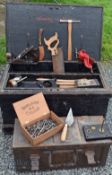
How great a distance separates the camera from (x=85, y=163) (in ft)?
10.5

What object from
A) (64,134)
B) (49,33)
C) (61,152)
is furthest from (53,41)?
(61,152)

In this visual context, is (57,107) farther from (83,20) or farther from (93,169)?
(83,20)

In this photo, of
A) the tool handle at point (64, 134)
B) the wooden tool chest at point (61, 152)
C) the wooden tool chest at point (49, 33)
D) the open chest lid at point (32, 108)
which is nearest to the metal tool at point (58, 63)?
the wooden tool chest at point (49, 33)

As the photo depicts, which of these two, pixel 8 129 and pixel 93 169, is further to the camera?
pixel 8 129

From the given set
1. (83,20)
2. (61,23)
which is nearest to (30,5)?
(61,23)

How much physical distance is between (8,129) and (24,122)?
577 mm

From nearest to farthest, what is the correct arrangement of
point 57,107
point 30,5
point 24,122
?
point 24,122, point 57,107, point 30,5

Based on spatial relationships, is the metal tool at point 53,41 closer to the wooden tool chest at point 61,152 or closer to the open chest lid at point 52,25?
the open chest lid at point 52,25

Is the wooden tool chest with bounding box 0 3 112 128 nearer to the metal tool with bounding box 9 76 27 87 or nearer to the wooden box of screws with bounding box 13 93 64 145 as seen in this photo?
the metal tool with bounding box 9 76 27 87

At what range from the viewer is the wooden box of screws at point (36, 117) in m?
3.07

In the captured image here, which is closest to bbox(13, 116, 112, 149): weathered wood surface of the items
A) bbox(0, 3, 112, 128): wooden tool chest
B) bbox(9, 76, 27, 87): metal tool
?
bbox(9, 76, 27, 87): metal tool

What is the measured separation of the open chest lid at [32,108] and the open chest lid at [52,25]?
0.89 meters

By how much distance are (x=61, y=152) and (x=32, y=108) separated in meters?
0.55

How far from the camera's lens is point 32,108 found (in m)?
3.18
